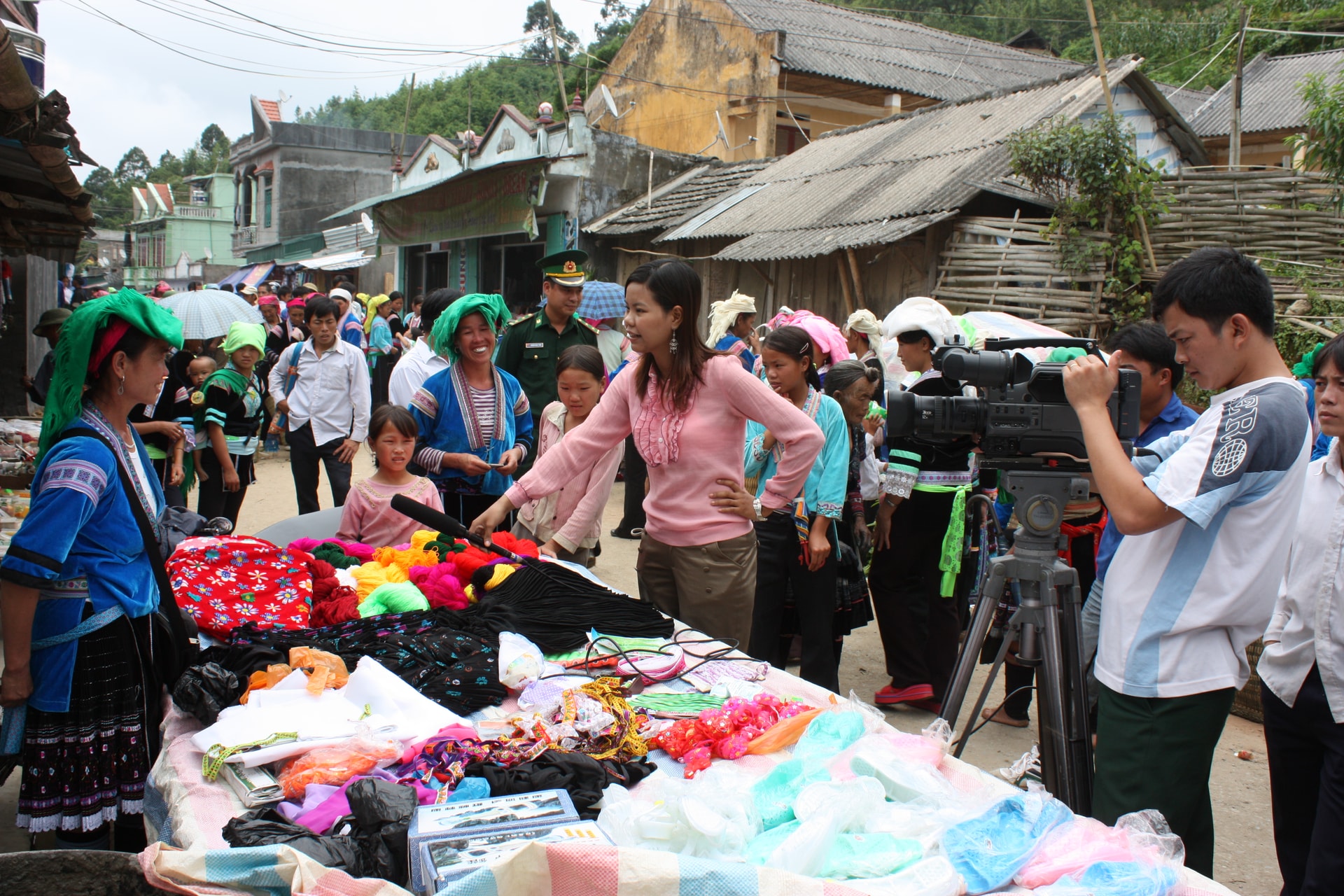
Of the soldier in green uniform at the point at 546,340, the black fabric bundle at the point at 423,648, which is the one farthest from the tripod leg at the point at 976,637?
the soldier in green uniform at the point at 546,340

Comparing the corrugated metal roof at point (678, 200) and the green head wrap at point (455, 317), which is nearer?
the green head wrap at point (455, 317)

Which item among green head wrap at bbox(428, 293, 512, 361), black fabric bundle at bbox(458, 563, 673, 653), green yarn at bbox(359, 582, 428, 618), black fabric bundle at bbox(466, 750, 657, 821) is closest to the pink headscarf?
green head wrap at bbox(428, 293, 512, 361)

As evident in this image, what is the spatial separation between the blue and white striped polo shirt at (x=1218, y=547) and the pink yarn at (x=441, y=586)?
207cm

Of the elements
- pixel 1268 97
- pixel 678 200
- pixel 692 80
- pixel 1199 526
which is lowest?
pixel 1199 526

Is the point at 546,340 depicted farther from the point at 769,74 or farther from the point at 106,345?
the point at 769,74

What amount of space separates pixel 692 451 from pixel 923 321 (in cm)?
192

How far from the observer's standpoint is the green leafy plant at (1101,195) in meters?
8.37

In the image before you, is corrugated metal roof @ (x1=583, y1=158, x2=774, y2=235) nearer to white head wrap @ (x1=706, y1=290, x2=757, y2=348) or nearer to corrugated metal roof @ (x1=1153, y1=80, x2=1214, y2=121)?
white head wrap @ (x1=706, y1=290, x2=757, y2=348)

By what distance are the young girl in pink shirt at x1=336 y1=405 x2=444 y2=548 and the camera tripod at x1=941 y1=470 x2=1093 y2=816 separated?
2.50 meters

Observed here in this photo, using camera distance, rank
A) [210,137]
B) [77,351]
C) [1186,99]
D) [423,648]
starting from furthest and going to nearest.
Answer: [210,137] → [1186,99] → [423,648] → [77,351]

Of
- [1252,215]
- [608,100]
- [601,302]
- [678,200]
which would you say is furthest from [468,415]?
[608,100]

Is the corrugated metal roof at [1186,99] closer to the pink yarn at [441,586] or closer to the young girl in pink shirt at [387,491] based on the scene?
Answer: the young girl in pink shirt at [387,491]

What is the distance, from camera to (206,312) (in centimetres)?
677

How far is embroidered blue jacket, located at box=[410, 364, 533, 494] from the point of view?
14.6 feet
